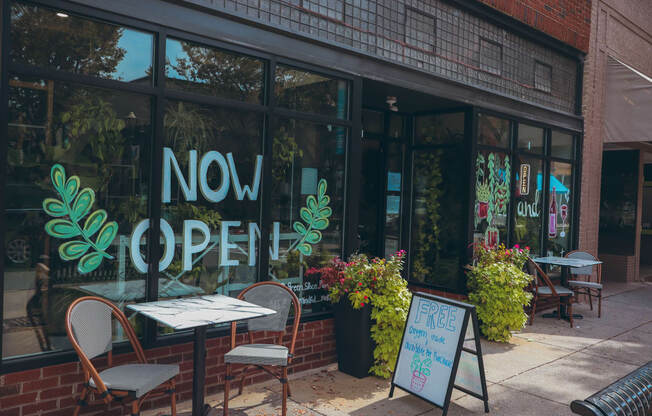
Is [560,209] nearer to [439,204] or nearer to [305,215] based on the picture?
[439,204]

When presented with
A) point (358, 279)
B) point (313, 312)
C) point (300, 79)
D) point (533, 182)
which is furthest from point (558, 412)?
point (533, 182)

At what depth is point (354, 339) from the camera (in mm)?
5184

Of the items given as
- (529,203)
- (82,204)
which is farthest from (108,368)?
(529,203)

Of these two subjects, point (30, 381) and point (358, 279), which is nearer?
point (30, 381)

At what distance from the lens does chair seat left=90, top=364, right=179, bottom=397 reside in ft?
10.8

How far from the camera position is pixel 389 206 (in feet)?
26.3

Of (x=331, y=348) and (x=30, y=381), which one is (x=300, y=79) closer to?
(x=331, y=348)

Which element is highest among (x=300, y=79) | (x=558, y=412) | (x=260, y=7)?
(x=260, y=7)

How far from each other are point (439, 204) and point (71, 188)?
17.5 feet

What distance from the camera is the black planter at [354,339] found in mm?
5117

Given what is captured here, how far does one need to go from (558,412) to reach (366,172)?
14.3ft

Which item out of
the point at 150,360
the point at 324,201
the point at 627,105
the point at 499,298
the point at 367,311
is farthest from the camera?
the point at 627,105

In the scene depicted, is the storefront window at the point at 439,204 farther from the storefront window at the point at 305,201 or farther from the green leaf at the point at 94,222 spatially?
the green leaf at the point at 94,222

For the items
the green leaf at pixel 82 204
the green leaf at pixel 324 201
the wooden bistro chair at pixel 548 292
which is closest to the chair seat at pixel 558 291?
the wooden bistro chair at pixel 548 292
